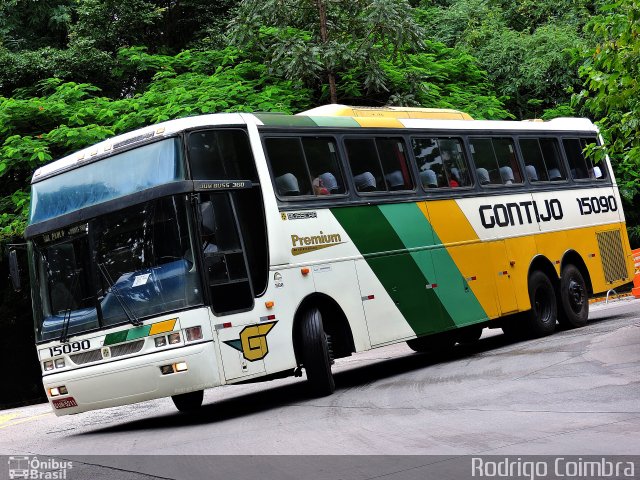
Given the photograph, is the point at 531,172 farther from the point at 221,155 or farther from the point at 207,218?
the point at 207,218

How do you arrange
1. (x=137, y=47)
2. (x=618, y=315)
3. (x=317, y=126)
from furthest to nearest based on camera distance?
(x=137, y=47)
(x=618, y=315)
(x=317, y=126)

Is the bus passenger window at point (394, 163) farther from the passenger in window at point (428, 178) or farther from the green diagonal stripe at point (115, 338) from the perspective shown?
the green diagonal stripe at point (115, 338)

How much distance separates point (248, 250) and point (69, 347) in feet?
8.07

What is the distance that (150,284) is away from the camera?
11945 millimetres

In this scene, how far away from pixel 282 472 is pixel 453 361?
344 inches

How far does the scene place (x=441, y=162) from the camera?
16734 mm

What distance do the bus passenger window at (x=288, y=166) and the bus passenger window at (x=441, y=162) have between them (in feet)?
9.48

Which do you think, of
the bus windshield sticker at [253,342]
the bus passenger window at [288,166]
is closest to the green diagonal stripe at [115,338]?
the bus windshield sticker at [253,342]

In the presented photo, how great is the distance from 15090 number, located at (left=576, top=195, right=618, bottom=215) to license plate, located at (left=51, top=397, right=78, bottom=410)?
1138cm

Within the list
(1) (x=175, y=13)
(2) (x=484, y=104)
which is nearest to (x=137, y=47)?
(1) (x=175, y=13)

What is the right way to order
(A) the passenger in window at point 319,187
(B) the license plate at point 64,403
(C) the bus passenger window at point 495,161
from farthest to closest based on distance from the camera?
(C) the bus passenger window at point 495,161 → (A) the passenger in window at point 319,187 → (B) the license plate at point 64,403

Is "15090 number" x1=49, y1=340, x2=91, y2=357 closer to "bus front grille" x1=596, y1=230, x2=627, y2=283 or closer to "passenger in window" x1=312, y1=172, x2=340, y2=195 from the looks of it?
"passenger in window" x1=312, y1=172, x2=340, y2=195

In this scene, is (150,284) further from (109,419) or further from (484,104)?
(484,104)

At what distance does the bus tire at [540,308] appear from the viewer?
1847cm
